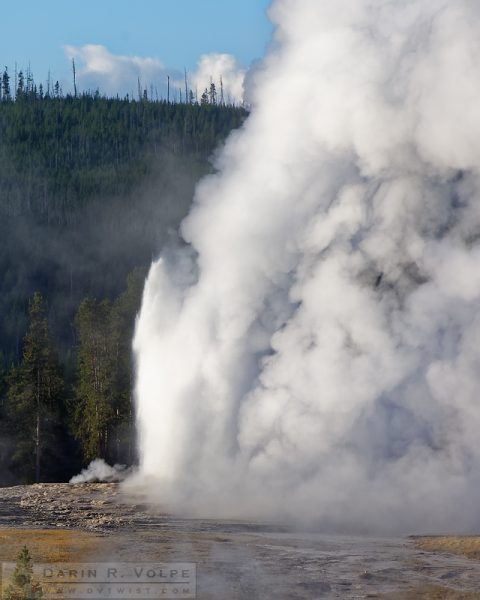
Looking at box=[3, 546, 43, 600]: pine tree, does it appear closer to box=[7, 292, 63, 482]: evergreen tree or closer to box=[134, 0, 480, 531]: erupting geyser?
box=[134, 0, 480, 531]: erupting geyser

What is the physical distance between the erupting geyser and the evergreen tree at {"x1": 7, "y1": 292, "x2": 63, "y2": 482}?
12.9 meters

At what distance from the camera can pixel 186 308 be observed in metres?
36.9

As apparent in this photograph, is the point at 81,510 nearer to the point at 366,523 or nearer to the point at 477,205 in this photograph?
the point at 366,523

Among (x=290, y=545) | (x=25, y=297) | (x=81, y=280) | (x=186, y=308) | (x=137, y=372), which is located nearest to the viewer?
(x=290, y=545)

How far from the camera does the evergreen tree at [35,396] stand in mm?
48688

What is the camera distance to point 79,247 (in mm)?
124875

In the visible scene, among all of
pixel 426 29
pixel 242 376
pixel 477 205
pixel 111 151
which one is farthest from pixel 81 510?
pixel 111 151

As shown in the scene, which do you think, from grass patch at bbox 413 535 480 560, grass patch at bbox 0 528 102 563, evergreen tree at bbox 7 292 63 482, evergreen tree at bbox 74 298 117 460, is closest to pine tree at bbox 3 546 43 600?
grass patch at bbox 0 528 102 563

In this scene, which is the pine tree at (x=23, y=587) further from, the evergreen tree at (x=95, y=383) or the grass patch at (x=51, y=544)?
the evergreen tree at (x=95, y=383)

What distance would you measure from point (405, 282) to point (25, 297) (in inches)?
3071

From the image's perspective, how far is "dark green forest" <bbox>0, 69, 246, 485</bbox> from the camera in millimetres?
49469

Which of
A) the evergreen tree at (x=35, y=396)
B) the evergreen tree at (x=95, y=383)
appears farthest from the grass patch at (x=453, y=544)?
the evergreen tree at (x=35, y=396)

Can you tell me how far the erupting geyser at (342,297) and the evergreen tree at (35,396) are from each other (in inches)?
510

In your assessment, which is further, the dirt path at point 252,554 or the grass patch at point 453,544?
the grass patch at point 453,544
